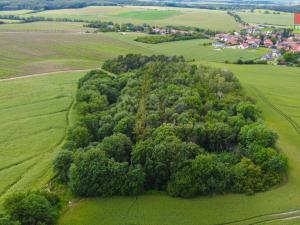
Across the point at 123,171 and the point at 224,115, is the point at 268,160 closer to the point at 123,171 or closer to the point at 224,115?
the point at 224,115

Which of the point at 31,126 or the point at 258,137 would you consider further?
the point at 31,126

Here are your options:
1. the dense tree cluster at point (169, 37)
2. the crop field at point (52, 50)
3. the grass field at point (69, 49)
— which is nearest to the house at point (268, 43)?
the grass field at point (69, 49)

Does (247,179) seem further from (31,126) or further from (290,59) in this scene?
(290,59)

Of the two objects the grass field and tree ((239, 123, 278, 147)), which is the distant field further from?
tree ((239, 123, 278, 147))

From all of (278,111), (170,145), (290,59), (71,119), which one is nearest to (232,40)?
(290,59)

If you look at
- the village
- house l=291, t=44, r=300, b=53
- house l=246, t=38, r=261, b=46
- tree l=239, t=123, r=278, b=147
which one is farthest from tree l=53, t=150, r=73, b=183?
house l=246, t=38, r=261, b=46

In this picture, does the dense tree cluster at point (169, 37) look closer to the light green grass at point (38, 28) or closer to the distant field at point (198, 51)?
the distant field at point (198, 51)
